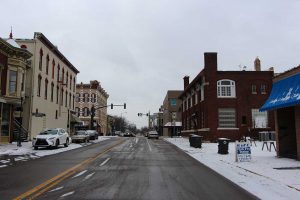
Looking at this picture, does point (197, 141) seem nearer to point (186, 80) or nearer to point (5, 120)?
point (5, 120)

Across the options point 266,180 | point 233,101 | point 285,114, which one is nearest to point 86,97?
point 233,101

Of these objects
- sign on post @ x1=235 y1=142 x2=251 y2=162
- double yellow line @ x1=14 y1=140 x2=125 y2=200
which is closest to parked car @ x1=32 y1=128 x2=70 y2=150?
double yellow line @ x1=14 y1=140 x2=125 y2=200

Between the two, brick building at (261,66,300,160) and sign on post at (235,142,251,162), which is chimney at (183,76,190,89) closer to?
brick building at (261,66,300,160)

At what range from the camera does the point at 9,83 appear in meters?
33.1

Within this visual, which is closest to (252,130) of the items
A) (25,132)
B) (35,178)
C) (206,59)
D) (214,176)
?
(206,59)

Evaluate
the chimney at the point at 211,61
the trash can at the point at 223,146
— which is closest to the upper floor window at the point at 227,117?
the chimney at the point at 211,61

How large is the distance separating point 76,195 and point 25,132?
103ft

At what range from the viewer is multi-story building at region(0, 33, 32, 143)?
3192cm

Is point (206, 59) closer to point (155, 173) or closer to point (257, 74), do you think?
point (257, 74)

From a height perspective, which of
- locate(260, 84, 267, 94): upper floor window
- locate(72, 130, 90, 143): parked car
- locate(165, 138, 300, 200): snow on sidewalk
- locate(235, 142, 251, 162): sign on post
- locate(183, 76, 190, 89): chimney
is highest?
locate(183, 76, 190, 89): chimney

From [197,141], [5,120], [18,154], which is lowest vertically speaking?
[18,154]

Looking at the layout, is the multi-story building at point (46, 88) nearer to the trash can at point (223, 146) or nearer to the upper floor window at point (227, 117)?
the trash can at point (223, 146)

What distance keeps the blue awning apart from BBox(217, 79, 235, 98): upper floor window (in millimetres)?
24169

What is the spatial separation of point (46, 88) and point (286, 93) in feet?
109
